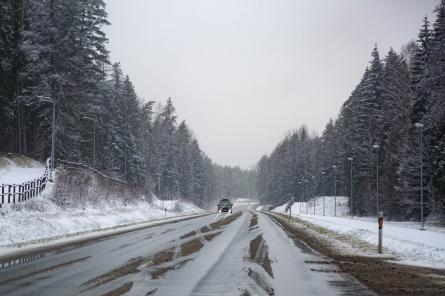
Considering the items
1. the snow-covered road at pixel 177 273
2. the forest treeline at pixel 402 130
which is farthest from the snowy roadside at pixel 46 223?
the forest treeline at pixel 402 130

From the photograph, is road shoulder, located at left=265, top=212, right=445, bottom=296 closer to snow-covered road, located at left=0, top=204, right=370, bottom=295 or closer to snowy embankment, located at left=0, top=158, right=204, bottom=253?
snow-covered road, located at left=0, top=204, right=370, bottom=295

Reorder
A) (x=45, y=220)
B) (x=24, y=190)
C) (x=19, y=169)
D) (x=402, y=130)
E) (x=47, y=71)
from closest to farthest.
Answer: (x=45, y=220) < (x=24, y=190) < (x=19, y=169) < (x=47, y=71) < (x=402, y=130)

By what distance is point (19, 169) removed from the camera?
37281 mm

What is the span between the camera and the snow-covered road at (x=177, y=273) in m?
8.77

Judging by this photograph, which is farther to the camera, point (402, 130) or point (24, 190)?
point (402, 130)

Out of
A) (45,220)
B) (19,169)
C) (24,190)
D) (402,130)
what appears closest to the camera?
(45,220)

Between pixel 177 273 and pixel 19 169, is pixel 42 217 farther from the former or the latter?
pixel 177 273

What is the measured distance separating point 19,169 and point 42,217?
1501 centimetres

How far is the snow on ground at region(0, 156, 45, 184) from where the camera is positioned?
3290 cm

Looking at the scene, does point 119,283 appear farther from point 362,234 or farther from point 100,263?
point 362,234

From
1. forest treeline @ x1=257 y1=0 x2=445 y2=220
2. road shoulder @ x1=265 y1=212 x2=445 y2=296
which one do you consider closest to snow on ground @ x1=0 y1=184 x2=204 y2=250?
road shoulder @ x1=265 y1=212 x2=445 y2=296

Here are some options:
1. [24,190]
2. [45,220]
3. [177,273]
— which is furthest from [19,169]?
[177,273]

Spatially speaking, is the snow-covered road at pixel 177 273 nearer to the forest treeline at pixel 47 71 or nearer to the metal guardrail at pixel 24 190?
the metal guardrail at pixel 24 190

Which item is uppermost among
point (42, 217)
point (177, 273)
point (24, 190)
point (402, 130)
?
point (402, 130)
